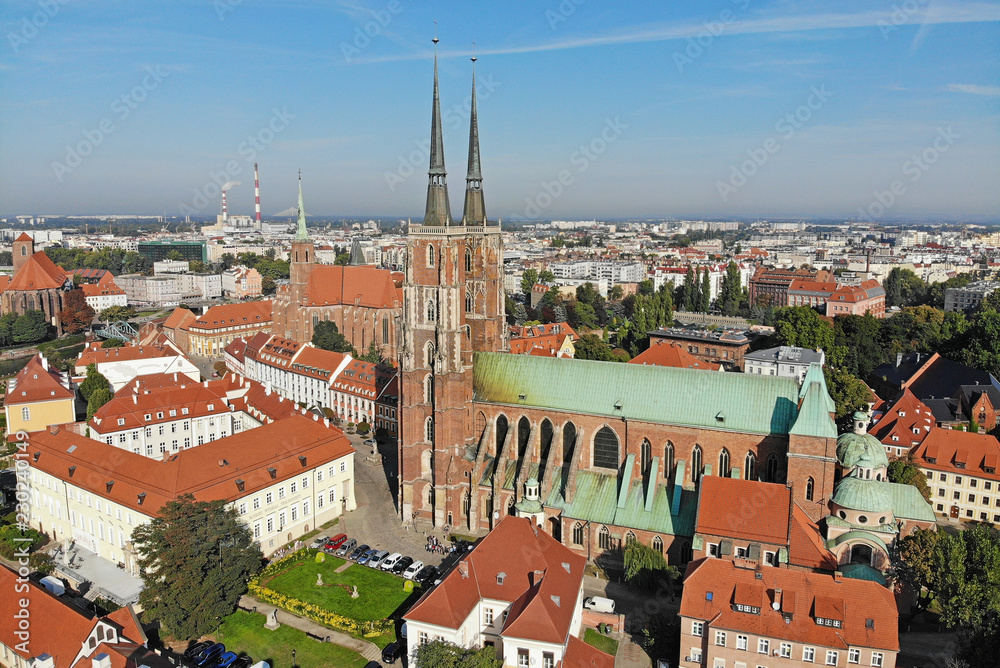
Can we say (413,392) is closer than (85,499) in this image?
No

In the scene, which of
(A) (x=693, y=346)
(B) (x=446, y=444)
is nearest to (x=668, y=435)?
(B) (x=446, y=444)

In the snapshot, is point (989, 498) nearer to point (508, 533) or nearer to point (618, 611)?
point (618, 611)

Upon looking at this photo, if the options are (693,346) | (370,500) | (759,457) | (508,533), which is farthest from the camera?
(693,346)

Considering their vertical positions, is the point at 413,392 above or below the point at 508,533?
above

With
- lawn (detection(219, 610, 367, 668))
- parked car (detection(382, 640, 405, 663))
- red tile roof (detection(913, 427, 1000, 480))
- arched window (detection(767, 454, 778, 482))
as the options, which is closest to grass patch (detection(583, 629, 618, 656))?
parked car (detection(382, 640, 405, 663))

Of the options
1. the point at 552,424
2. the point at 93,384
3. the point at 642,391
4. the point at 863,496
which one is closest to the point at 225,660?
the point at 552,424

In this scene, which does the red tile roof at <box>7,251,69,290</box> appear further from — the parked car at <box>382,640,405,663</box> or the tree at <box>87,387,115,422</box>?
the parked car at <box>382,640,405,663</box>
